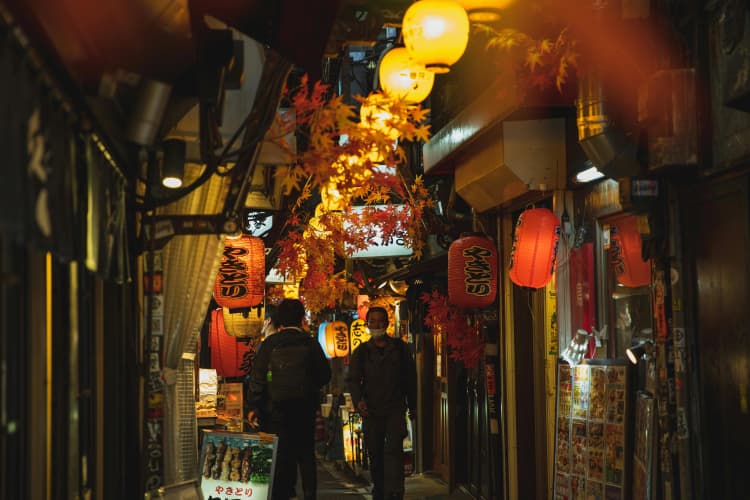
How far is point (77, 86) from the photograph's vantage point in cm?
607

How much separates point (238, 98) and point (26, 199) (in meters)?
5.51

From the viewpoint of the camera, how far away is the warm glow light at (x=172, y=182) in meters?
9.16

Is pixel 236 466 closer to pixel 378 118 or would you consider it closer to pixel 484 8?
pixel 378 118

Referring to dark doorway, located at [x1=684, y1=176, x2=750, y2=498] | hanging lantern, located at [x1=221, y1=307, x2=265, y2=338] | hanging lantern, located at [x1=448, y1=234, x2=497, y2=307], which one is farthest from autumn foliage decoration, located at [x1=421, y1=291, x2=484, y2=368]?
dark doorway, located at [x1=684, y1=176, x2=750, y2=498]

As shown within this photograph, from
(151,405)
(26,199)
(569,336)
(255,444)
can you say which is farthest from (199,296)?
(569,336)

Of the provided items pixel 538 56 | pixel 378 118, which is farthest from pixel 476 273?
pixel 378 118

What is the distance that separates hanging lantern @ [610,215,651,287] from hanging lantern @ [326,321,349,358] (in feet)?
54.5

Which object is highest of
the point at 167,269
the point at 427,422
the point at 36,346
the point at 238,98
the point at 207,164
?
the point at 238,98

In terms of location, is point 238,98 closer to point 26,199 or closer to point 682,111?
point 682,111

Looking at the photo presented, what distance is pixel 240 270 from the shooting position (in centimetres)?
1538

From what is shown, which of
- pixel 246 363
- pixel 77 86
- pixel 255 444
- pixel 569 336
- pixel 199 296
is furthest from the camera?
pixel 246 363

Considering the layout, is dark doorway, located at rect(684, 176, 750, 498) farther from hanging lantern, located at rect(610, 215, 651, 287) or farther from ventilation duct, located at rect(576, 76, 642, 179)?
hanging lantern, located at rect(610, 215, 651, 287)

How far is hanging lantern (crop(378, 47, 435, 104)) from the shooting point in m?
12.9

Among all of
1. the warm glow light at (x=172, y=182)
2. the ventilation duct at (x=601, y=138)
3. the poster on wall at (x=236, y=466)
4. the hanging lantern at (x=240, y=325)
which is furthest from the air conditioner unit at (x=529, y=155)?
the hanging lantern at (x=240, y=325)
